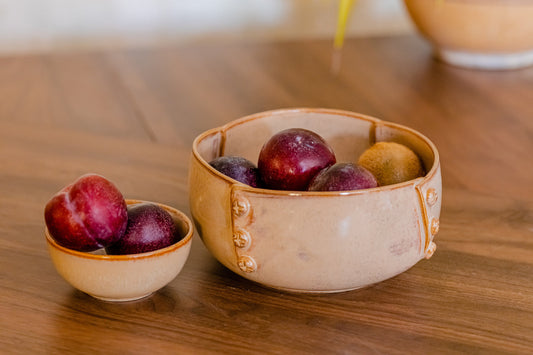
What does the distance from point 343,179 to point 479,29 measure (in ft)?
2.91

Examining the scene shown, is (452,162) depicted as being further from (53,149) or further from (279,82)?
(53,149)

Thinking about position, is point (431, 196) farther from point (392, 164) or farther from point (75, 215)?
point (75, 215)

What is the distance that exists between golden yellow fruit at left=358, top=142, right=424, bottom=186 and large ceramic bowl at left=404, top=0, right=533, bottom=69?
76 cm

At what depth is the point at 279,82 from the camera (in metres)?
1.40

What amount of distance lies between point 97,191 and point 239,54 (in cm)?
93

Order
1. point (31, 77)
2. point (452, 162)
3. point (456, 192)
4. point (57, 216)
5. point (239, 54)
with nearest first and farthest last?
1. point (57, 216)
2. point (456, 192)
3. point (452, 162)
4. point (31, 77)
5. point (239, 54)

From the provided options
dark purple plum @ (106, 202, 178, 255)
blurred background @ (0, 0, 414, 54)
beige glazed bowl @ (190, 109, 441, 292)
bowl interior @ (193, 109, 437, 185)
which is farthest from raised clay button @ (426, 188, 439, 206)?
blurred background @ (0, 0, 414, 54)

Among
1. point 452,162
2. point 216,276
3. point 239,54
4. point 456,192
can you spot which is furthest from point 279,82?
point 216,276

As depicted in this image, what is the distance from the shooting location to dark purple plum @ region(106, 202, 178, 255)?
0.67m

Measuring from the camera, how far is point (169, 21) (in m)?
2.34

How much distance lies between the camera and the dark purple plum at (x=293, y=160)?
2.30 ft

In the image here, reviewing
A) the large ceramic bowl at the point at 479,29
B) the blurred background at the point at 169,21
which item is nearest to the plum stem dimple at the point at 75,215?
the large ceramic bowl at the point at 479,29

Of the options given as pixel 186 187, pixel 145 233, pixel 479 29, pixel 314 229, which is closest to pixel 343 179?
pixel 314 229

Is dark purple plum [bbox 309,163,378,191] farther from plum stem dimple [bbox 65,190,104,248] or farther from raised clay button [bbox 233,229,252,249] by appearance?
plum stem dimple [bbox 65,190,104,248]
